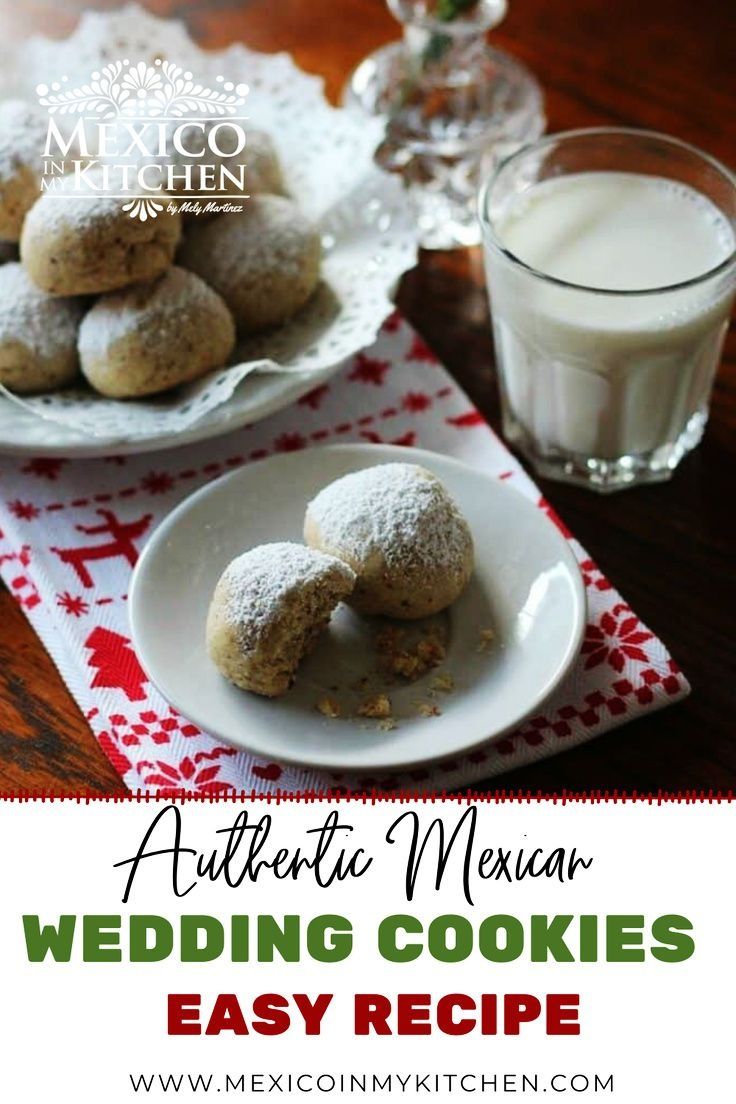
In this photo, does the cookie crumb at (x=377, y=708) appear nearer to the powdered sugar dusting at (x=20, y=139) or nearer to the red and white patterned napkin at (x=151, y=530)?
the red and white patterned napkin at (x=151, y=530)

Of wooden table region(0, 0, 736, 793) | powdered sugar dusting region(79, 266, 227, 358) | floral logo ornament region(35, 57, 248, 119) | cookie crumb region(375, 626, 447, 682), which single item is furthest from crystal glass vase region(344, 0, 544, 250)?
cookie crumb region(375, 626, 447, 682)

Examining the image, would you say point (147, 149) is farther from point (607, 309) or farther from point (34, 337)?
point (607, 309)

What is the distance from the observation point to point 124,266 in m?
1.15

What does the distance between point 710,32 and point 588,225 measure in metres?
0.63

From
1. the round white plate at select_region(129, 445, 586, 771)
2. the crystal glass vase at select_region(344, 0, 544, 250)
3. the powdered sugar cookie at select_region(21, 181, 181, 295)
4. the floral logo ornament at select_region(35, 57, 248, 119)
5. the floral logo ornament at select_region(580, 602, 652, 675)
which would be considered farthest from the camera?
the crystal glass vase at select_region(344, 0, 544, 250)

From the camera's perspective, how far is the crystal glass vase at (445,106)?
1.45 metres

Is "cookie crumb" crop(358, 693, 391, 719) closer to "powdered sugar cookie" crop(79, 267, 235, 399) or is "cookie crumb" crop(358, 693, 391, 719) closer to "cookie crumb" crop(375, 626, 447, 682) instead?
"cookie crumb" crop(375, 626, 447, 682)

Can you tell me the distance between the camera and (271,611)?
0.91 meters

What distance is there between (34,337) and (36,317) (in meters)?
0.02

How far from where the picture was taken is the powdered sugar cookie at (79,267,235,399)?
3.70ft

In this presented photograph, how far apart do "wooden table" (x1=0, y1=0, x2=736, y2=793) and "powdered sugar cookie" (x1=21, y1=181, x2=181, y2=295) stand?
0.88 ft

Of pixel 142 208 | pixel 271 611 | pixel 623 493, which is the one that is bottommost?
pixel 623 493

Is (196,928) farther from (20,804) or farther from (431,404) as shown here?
(431,404)

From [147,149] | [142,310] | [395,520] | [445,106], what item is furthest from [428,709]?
[445,106]
